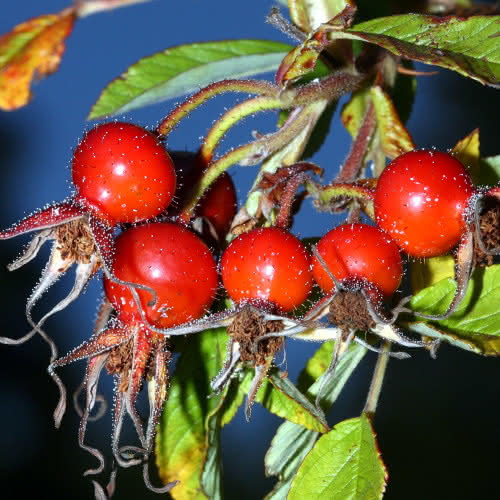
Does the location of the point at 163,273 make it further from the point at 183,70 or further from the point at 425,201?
the point at 183,70

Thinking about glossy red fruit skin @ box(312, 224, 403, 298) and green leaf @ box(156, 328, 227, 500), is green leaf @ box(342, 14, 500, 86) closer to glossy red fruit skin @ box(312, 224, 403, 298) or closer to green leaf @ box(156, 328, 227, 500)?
glossy red fruit skin @ box(312, 224, 403, 298)

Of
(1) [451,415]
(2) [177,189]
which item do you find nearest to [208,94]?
(2) [177,189]

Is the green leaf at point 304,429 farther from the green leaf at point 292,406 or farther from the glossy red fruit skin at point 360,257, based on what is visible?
the glossy red fruit skin at point 360,257

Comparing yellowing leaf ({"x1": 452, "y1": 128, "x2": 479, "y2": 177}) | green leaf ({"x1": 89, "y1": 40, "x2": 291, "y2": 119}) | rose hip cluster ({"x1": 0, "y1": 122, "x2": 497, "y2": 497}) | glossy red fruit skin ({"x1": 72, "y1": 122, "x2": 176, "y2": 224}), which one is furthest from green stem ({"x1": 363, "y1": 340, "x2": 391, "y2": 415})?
green leaf ({"x1": 89, "y1": 40, "x2": 291, "y2": 119})

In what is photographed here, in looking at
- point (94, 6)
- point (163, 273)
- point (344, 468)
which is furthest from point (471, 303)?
point (94, 6)

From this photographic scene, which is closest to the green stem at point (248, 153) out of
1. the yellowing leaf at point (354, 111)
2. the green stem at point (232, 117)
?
the green stem at point (232, 117)

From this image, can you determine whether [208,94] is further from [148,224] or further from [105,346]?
[105,346]
